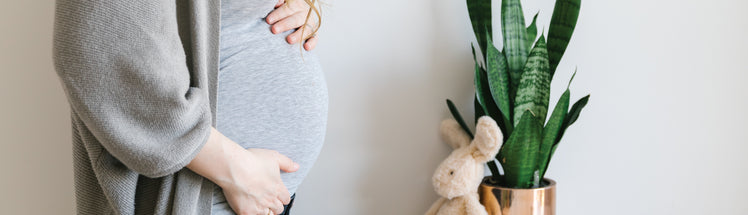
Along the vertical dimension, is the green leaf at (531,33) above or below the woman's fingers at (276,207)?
above

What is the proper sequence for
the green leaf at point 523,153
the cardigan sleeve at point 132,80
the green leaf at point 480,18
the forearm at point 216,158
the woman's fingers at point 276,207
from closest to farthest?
the cardigan sleeve at point 132,80 → the forearm at point 216,158 → the woman's fingers at point 276,207 → the green leaf at point 523,153 → the green leaf at point 480,18

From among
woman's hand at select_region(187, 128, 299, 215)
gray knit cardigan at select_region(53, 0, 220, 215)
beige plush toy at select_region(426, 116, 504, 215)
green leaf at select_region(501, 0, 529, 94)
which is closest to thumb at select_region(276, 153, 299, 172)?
woman's hand at select_region(187, 128, 299, 215)


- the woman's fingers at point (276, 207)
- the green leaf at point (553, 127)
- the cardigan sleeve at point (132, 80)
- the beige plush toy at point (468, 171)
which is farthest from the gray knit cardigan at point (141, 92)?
the green leaf at point (553, 127)

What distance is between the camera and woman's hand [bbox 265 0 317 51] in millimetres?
869

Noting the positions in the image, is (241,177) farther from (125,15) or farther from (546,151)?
(546,151)

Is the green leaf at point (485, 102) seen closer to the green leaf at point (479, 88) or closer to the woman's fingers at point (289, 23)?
the green leaf at point (479, 88)

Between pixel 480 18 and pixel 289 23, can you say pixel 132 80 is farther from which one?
pixel 480 18

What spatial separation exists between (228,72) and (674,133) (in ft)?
3.39

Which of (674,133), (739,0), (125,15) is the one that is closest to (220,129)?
(125,15)

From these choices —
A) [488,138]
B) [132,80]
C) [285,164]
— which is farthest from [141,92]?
[488,138]

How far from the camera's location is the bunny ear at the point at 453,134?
4.09ft

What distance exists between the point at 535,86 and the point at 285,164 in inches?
23.0

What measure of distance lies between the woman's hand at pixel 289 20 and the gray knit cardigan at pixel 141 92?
163 mm

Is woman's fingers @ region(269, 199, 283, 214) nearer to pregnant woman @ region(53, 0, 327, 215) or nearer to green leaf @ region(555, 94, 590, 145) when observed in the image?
pregnant woman @ region(53, 0, 327, 215)
